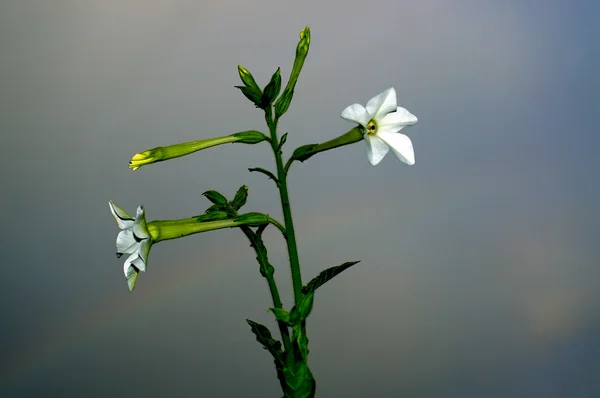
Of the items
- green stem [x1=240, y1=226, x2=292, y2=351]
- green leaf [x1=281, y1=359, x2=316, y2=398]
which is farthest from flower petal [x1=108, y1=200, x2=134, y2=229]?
green leaf [x1=281, y1=359, x2=316, y2=398]

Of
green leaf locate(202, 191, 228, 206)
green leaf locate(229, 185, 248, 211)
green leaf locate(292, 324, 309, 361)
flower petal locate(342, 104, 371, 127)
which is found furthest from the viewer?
green leaf locate(229, 185, 248, 211)

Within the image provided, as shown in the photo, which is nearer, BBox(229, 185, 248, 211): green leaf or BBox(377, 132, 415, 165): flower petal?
BBox(377, 132, 415, 165): flower petal

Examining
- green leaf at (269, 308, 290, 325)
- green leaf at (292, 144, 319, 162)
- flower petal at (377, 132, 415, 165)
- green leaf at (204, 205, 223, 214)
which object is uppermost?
green leaf at (292, 144, 319, 162)

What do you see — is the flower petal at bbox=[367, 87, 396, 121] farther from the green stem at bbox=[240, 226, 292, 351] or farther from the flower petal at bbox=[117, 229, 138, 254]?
the flower petal at bbox=[117, 229, 138, 254]

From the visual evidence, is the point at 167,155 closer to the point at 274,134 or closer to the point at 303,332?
the point at 274,134

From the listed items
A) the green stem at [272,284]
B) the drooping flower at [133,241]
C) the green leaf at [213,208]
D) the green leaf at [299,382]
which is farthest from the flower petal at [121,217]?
the green leaf at [299,382]

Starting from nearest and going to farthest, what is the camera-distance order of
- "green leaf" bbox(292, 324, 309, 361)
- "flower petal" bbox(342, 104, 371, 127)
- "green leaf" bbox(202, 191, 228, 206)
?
1. "green leaf" bbox(292, 324, 309, 361)
2. "flower petal" bbox(342, 104, 371, 127)
3. "green leaf" bbox(202, 191, 228, 206)
